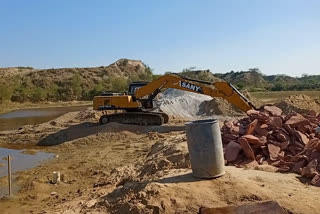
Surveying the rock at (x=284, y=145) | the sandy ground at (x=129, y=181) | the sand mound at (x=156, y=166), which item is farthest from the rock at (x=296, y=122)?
the sand mound at (x=156, y=166)

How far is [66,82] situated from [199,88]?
44881mm

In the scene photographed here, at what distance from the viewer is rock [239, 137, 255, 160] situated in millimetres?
6953


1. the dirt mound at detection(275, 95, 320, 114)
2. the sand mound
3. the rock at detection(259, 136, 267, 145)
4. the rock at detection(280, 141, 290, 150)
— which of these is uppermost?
the dirt mound at detection(275, 95, 320, 114)

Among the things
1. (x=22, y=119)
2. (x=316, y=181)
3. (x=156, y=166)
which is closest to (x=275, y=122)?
(x=316, y=181)

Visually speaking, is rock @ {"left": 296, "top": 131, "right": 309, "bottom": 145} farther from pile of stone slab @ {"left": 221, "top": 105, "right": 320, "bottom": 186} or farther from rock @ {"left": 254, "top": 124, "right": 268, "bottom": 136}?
rock @ {"left": 254, "top": 124, "right": 268, "bottom": 136}

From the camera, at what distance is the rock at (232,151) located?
705 centimetres

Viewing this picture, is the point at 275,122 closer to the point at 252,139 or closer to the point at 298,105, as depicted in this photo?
the point at 252,139

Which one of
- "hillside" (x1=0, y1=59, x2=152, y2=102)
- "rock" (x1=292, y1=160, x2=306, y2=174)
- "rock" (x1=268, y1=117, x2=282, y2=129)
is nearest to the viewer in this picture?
"rock" (x1=292, y1=160, x2=306, y2=174)

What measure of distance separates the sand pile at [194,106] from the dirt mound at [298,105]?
234cm

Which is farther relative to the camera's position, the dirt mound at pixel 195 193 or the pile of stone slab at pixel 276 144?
the pile of stone slab at pixel 276 144

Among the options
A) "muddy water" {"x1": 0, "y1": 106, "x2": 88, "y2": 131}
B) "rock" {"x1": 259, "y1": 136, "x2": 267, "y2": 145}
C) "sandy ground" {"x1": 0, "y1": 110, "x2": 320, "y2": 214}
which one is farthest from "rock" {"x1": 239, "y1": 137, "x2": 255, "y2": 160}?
"muddy water" {"x1": 0, "y1": 106, "x2": 88, "y2": 131}

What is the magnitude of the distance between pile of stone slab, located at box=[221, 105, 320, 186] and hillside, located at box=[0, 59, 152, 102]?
128 feet

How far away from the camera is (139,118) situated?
15.2 m

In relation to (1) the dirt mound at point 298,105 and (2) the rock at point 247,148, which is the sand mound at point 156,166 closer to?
(2) the rock at point 247,148
